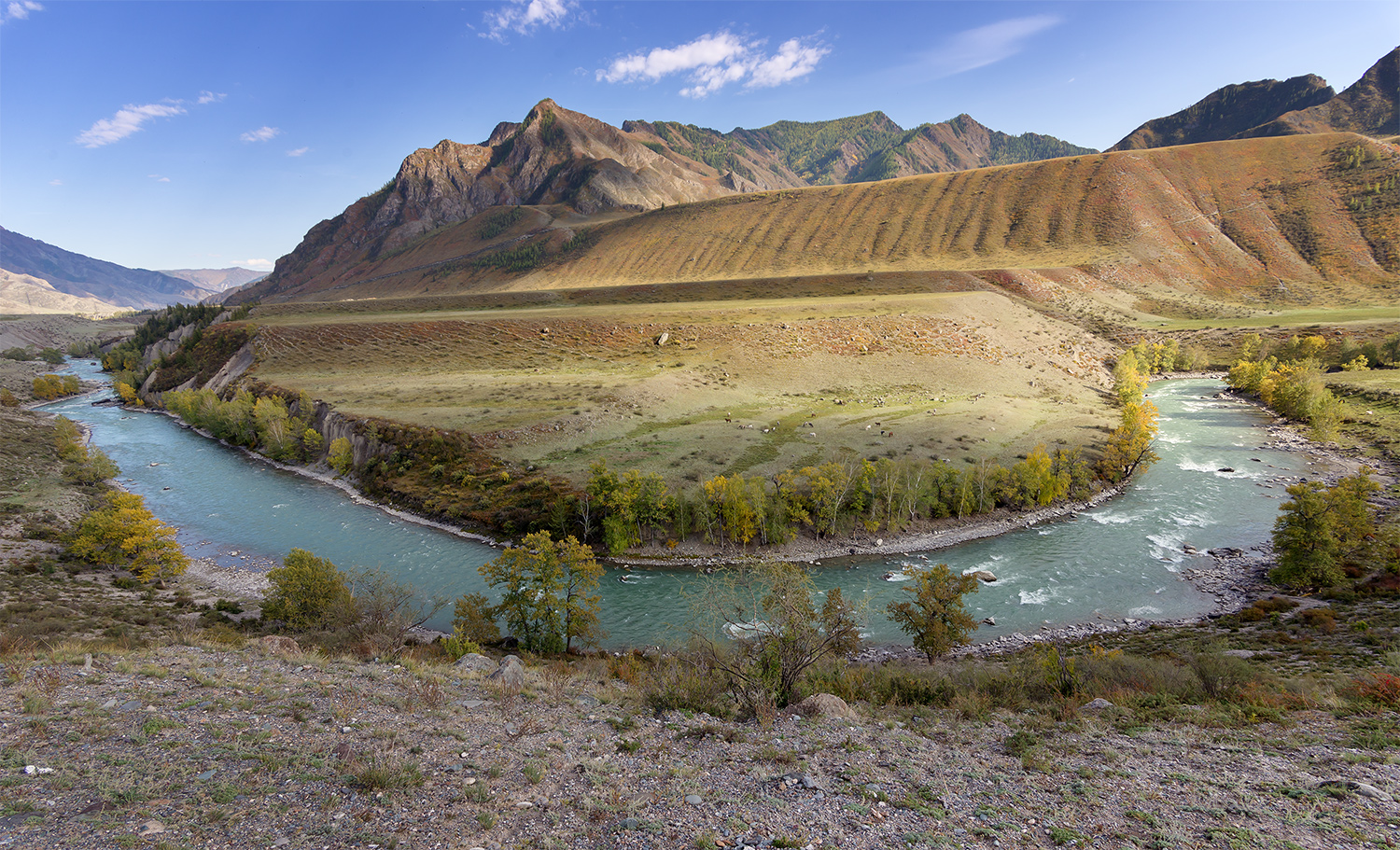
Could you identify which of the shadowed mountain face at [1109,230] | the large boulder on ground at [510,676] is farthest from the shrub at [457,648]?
the shadowed mountain face at [1109,230]

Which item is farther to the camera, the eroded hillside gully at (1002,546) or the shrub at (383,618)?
the eroded hillside gully at (1002,546)

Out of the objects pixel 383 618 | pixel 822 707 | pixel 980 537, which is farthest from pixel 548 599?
pixel 980 537

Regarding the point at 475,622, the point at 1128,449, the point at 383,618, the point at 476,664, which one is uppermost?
the point at 1128,449

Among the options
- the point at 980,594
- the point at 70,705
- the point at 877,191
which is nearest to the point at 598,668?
the point at 70,705

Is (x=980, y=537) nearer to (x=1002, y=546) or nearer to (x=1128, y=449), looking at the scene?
(x=1002, y=546)

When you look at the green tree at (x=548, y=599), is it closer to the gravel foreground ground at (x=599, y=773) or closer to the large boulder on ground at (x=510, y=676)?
the large boulder on ground at (x=510, y=676)

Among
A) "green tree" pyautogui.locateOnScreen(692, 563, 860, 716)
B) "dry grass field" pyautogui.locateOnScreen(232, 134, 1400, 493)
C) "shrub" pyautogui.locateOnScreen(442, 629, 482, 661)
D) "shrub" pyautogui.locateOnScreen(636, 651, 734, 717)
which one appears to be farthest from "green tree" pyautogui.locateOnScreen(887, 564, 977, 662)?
"dry grass field" pyautogui.locateOnScreen(232, 134, 1400, 493)
